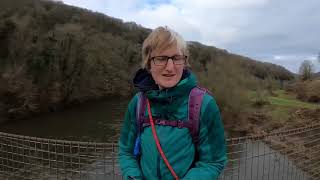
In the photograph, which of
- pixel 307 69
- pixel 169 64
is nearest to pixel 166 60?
pixel 169 64

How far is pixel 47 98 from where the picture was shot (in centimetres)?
2745

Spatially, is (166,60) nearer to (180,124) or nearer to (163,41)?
(163,41)

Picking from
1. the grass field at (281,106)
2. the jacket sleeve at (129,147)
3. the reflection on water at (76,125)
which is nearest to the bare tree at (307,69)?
the grass field at (281,106)

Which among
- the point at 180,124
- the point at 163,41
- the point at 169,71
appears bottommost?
the point at 180,124

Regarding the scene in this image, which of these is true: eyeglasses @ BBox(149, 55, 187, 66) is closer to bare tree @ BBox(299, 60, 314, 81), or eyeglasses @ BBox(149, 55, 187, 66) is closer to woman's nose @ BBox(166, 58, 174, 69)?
woman's nose @ BBox(166, 58, 174, 69)

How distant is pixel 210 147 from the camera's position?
1573 millimetres

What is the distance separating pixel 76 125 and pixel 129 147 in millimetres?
20184

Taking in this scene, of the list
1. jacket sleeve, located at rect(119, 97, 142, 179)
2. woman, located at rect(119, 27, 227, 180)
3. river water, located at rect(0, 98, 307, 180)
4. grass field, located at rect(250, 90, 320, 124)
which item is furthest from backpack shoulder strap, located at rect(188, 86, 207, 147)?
grass field, located at rect(250, 90, 320, 124)

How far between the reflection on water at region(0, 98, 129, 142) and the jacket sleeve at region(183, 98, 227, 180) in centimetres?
1498

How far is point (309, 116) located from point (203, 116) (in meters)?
18.9

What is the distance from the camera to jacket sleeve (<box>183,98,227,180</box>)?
60.9 inches

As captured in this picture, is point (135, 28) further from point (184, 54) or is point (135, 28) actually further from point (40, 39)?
point (184, 54)

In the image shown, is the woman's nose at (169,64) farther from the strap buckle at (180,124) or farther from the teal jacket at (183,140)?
the strap buckle at (180,124)

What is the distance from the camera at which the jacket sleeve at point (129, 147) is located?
1649 mm
